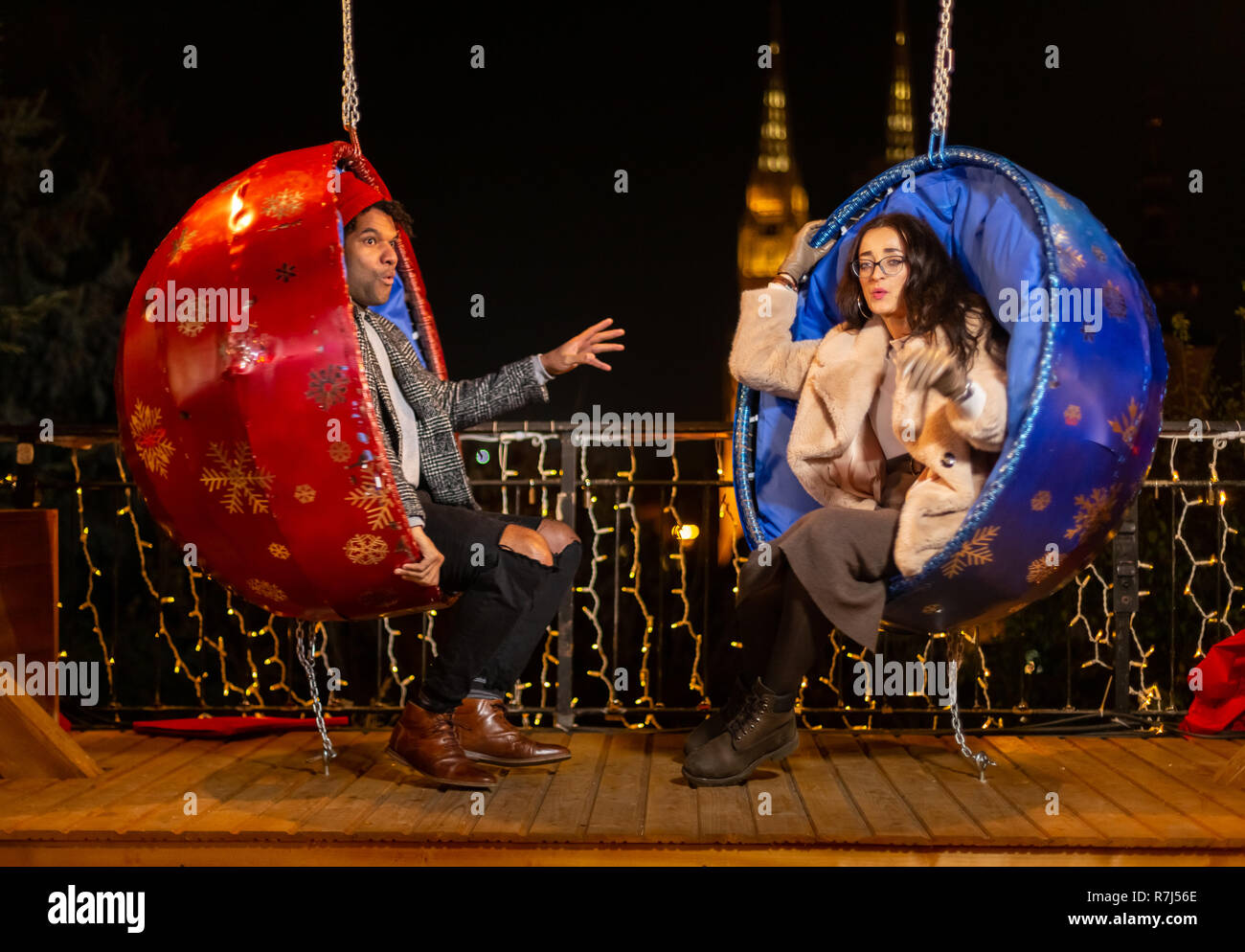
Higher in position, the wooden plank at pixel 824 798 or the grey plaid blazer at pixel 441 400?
the grey plaid blazer at pixel 441 400

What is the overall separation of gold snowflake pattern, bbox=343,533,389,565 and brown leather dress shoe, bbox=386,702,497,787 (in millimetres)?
497

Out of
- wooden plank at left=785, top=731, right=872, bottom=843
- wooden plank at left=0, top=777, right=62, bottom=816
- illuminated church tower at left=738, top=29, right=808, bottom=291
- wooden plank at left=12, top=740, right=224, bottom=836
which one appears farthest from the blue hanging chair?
illuminated church tower at left=738, top=29, right=808, bottom=291

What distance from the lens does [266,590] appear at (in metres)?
2.70

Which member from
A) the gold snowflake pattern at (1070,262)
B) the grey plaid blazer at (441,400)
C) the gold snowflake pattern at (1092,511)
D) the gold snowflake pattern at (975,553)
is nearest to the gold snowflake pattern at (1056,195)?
the gold snowflake pattern at (1070,262)

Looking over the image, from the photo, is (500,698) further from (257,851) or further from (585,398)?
(585,398)

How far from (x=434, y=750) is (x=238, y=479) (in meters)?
0.81

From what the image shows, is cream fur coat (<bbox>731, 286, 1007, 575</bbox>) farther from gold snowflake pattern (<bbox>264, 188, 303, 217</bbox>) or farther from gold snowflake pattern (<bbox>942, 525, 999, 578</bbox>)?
gold snowflake pattern (<bbox>264, 188, 303, 217</bbox>)

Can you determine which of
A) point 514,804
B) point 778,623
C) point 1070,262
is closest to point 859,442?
point 778,623

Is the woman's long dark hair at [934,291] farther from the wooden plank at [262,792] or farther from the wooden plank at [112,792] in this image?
the wooden plank at [112,792]

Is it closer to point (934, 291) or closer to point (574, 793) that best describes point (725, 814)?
point (574, 793)

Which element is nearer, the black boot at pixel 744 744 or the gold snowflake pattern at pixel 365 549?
the gold snowflake pattern at pixel 365 549

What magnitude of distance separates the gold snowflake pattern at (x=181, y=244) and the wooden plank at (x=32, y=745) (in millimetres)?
1184

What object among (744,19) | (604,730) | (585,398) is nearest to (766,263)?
(744,19)

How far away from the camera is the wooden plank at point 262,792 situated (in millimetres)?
2557
